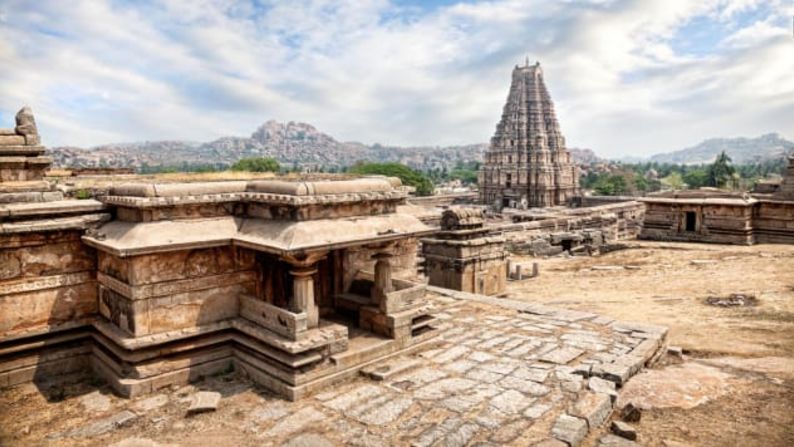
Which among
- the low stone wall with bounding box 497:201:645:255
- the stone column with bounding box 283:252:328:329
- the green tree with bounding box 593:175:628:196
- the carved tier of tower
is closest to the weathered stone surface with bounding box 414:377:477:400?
the stone column with bounding box 283:252:328:329

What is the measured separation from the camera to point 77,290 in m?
6.43

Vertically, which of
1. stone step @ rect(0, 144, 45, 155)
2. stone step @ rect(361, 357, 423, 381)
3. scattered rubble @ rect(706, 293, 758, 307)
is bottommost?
scattered rubble @ rect(706, 293, 758, 307)

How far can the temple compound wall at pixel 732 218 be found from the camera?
17156 millimetres

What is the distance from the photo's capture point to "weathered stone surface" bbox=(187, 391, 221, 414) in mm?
5246

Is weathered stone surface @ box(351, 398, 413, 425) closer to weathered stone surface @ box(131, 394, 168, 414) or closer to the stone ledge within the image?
weathered stone surface @ box(131, 394, 168, 414)

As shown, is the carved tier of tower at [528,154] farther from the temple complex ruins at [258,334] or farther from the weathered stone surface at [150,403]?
the weathered stone surface at [150,403]

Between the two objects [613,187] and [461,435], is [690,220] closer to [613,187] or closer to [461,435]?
[461,435]

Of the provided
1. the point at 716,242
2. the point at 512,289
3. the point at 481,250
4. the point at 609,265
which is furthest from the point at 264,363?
the point at 716,242

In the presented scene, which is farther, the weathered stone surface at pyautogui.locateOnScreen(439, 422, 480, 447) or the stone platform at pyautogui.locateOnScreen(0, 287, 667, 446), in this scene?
the stone platform at pyautogui.locateOnScreen(0, 287, 667, 446)

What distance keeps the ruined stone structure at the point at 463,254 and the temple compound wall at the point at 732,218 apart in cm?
1029

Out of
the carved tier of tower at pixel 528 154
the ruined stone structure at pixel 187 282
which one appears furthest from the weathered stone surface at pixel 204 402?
the carved tier of tower at pixel 528 154

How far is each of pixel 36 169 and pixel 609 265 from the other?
49.1 ft

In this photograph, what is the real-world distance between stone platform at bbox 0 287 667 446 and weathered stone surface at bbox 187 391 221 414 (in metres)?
0.07

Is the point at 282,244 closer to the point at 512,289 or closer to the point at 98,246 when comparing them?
the point at 98,246
